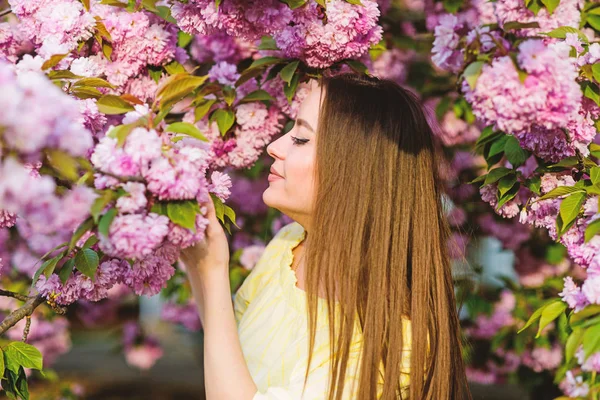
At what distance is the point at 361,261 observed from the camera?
6.16ft

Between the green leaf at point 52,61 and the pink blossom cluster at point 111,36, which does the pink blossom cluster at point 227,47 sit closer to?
the pink blossom cluster at point 111,36

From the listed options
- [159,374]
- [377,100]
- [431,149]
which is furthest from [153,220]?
[159,374]

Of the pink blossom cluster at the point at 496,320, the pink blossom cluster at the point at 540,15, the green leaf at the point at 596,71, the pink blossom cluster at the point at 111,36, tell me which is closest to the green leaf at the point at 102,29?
the pink blossom cluster at the point at 111,36

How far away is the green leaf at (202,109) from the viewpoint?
1.99 m

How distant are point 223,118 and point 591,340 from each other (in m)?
1.22

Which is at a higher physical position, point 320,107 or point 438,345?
point 320,107

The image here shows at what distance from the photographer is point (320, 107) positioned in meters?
1.89

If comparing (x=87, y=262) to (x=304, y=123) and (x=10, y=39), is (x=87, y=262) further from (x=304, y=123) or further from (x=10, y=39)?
(x=10, y=39)

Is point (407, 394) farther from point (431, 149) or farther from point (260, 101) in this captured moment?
point (260, 101)

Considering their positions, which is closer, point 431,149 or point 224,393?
point 224,393

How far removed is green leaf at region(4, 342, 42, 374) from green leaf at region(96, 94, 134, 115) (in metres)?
0.61

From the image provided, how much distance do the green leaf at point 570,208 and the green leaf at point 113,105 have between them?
978 millimetres

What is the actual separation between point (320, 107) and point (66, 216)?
0.91 metres

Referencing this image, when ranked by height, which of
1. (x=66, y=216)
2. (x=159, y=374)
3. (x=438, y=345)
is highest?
(x=66, y=216)
